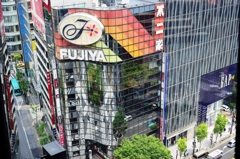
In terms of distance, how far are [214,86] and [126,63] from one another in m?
11.6

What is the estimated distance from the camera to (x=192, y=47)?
2958 centimetres

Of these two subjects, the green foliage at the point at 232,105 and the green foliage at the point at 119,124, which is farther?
the green foliage at the point at 232,105

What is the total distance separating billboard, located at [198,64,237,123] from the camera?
32.6 meters

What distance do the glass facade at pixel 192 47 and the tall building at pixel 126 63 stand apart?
9 centimetres

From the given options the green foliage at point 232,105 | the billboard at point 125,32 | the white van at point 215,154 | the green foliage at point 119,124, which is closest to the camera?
the billboard at point 125,32

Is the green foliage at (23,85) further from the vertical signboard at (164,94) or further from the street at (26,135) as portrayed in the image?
the vertical signboard at (164,94)

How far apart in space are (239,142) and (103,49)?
75.0 feet

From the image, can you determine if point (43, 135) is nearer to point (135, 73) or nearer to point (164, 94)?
point (135, 73)

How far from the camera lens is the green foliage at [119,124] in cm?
2769

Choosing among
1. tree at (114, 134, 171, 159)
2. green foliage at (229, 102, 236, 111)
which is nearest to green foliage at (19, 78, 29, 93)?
tree at (114, 134, 171, 159)

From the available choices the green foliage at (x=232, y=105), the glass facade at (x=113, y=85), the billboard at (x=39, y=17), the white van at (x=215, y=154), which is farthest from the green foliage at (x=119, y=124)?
the green foliage at (x=232, y=105)

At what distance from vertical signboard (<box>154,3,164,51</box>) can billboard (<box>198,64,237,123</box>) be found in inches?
271

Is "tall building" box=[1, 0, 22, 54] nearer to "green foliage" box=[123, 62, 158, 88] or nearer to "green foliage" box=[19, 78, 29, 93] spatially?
"green foliage" box=[19, 78, 29, 93]

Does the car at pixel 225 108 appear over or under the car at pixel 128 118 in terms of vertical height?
under
